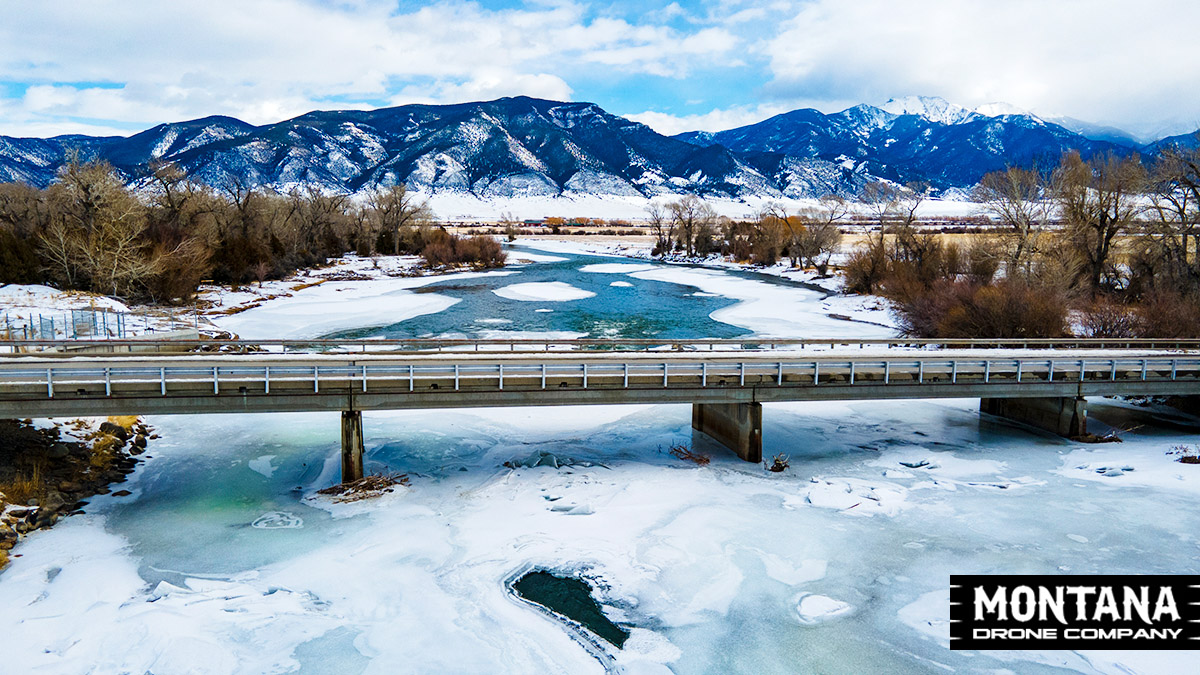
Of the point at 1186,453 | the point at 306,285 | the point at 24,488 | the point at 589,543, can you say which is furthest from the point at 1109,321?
the point at 306,285

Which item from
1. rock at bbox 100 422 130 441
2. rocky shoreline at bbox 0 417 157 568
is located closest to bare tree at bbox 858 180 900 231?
rock at bbox 100 422 130 441

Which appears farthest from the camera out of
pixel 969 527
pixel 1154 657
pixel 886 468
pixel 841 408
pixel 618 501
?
pixel 841 408

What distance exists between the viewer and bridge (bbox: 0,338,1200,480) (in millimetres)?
17266

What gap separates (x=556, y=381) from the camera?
19609mm

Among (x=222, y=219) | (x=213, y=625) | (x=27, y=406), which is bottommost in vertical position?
(x=213, y=625)

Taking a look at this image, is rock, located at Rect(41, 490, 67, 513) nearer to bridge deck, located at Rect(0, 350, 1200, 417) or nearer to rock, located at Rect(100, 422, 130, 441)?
bridge deck, located at Rect(0, 350, 1200, 417)

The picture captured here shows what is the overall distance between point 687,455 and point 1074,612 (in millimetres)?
10425

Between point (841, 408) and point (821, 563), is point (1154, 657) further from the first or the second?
point (841, 408)

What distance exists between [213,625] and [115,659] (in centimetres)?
141

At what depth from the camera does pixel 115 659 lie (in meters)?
10.9

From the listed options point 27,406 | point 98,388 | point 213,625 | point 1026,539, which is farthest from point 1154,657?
point 27,406

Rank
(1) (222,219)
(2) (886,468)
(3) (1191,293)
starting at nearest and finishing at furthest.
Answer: (2) (886,468) < (3) (1191,293) < (1) (222,219)

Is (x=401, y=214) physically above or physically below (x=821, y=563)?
above

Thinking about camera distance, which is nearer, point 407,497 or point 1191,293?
point 407,497
